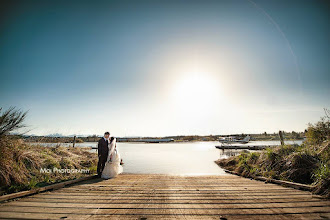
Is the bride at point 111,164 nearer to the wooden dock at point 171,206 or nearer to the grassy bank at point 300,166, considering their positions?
the wooden dock at point 171,206

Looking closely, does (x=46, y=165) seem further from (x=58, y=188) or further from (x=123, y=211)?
(x=123, y=211)

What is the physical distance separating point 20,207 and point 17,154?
11.2 feet

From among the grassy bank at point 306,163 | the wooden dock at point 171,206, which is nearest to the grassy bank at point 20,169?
the wooden dock at point 171,206

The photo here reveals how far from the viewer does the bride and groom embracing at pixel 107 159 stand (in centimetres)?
688

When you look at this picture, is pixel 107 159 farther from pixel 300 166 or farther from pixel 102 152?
pixel 300 166

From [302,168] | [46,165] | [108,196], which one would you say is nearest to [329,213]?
[302,168]

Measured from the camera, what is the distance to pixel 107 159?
7.05 meters

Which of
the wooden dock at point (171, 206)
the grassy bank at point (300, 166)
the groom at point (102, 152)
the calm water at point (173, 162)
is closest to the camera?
the wooden dock at point (171, 206)

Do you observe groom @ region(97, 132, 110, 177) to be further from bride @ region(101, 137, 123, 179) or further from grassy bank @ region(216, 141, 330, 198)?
grassy bank @ region(216, 141, 330, 198)

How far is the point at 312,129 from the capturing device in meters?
7.23

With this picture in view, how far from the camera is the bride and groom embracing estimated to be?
22.6 ft

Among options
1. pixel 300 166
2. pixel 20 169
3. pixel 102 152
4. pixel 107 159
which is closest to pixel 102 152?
pixel 102 152

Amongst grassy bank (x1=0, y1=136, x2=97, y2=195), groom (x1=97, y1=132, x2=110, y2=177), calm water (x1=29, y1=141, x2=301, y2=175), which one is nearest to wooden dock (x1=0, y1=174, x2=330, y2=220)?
grassy bank (x1=0, y1=136, x2=97, y2=195)

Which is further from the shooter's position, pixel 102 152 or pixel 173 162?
pixel 173 162
